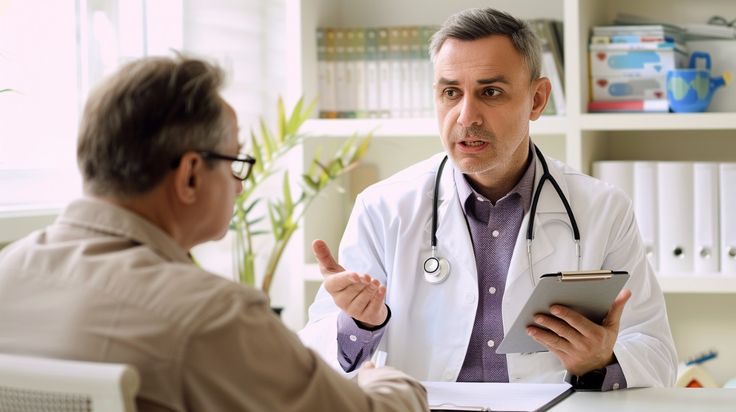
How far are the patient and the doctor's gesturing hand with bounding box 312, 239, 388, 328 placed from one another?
0.54 m

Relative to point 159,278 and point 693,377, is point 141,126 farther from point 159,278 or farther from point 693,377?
point 693,377

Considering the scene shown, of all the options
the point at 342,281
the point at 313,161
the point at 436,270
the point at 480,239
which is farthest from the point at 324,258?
the point at 313,161

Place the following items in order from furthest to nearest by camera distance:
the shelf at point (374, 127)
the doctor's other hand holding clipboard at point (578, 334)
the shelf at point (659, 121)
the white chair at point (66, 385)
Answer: the shelf at point (374, 127) → the shelf at point (659, 121) → the doctor's other hand holding clipboard at point (578, 334) → the white chair at point (66, 385)

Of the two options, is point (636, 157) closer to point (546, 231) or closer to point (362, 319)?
point (546, 231)

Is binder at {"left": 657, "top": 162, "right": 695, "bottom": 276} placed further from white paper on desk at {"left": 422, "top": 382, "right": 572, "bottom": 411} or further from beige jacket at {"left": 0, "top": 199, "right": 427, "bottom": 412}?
beige jacket at {"left": 0, "top": 199, "right": 427, "bottom": 412}

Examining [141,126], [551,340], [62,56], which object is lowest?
[551,340]

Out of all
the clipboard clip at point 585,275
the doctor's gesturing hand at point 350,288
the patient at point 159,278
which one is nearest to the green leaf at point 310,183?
the doctor's gesturing hand at point 350,288

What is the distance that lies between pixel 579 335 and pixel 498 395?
18 cm

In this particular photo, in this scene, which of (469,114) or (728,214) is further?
(728,214)

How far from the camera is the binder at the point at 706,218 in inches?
114

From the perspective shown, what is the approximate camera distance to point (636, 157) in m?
3.21

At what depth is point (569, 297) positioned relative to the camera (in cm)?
167

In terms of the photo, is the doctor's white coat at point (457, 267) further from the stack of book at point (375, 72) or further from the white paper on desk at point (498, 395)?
the stack of book at point (375, 72)

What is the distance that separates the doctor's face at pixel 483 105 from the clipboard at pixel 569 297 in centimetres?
46
